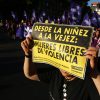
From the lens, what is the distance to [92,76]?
143 inches

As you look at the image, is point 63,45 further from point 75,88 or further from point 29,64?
point 29,64

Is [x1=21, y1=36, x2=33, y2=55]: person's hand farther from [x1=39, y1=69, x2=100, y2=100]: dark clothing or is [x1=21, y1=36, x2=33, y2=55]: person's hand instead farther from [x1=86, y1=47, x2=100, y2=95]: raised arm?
[x1=86, y1=47, x2=100, y2=95]: raised arm

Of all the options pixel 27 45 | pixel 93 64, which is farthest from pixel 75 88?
pixel 27 45

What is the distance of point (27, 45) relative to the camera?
4.23 metres

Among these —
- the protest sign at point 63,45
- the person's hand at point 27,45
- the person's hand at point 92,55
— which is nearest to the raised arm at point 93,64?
the person's hand at point 92,55

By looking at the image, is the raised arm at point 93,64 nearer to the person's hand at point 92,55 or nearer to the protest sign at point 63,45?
the person's hand at point 92,55

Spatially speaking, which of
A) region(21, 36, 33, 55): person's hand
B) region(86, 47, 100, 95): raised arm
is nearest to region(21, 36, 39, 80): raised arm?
region(21, 36, 33, 55): person's hand

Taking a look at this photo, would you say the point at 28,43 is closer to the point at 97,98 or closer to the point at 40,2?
the point at 97,98

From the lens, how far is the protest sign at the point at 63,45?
3.76 meters

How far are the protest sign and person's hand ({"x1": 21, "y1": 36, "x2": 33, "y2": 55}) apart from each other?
38 millimetres

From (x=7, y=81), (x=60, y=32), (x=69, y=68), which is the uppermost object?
(x=60, y=32)

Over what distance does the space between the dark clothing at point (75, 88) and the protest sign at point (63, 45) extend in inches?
2.9

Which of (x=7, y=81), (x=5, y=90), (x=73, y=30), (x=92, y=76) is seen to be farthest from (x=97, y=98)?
(x=7, y=81)

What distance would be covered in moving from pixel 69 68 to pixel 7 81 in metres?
8.32
